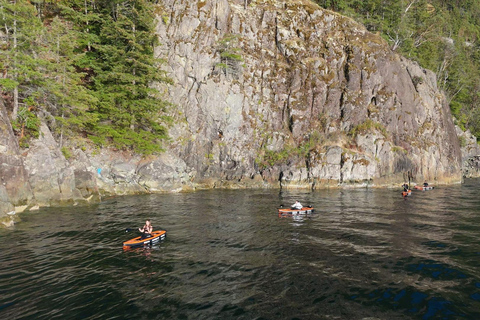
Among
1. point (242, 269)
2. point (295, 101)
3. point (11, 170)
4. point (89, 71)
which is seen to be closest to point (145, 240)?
point (242, 269)

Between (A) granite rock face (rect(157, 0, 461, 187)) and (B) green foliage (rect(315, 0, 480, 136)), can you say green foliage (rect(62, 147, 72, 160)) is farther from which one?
(B) green foliage (rect(315, 0, 480, 136))

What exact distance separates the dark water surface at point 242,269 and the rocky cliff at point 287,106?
17.8 m

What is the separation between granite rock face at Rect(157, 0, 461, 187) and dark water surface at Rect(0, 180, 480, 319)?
21892 mm

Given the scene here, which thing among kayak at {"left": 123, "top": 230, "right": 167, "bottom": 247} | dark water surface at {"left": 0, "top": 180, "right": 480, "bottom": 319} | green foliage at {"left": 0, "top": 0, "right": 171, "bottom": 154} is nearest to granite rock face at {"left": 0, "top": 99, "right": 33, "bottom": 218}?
dark water surface at {"left": 0, "top": 180, "right": 480, "bottom": 319}

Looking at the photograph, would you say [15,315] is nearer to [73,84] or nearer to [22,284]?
[22,284]

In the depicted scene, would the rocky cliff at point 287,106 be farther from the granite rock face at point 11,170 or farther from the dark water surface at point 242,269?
the dark water surface at point 242,269

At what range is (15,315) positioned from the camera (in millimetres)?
7062

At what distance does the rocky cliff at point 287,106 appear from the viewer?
39062 mm

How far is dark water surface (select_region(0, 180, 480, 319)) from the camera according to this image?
24.5 ft

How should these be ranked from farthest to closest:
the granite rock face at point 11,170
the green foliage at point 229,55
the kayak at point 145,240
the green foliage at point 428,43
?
1. the green foliage at point 428,43
2. the green foliage at point 229,55
3. the granite rock face at point 11,170
4. the kayak at point 145,240

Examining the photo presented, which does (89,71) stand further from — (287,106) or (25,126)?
(287,106)

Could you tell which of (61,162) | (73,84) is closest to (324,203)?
(61,162)

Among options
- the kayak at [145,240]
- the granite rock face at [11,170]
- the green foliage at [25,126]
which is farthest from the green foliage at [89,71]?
the kayak at [145,240]

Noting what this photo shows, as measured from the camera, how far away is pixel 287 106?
150 ft
